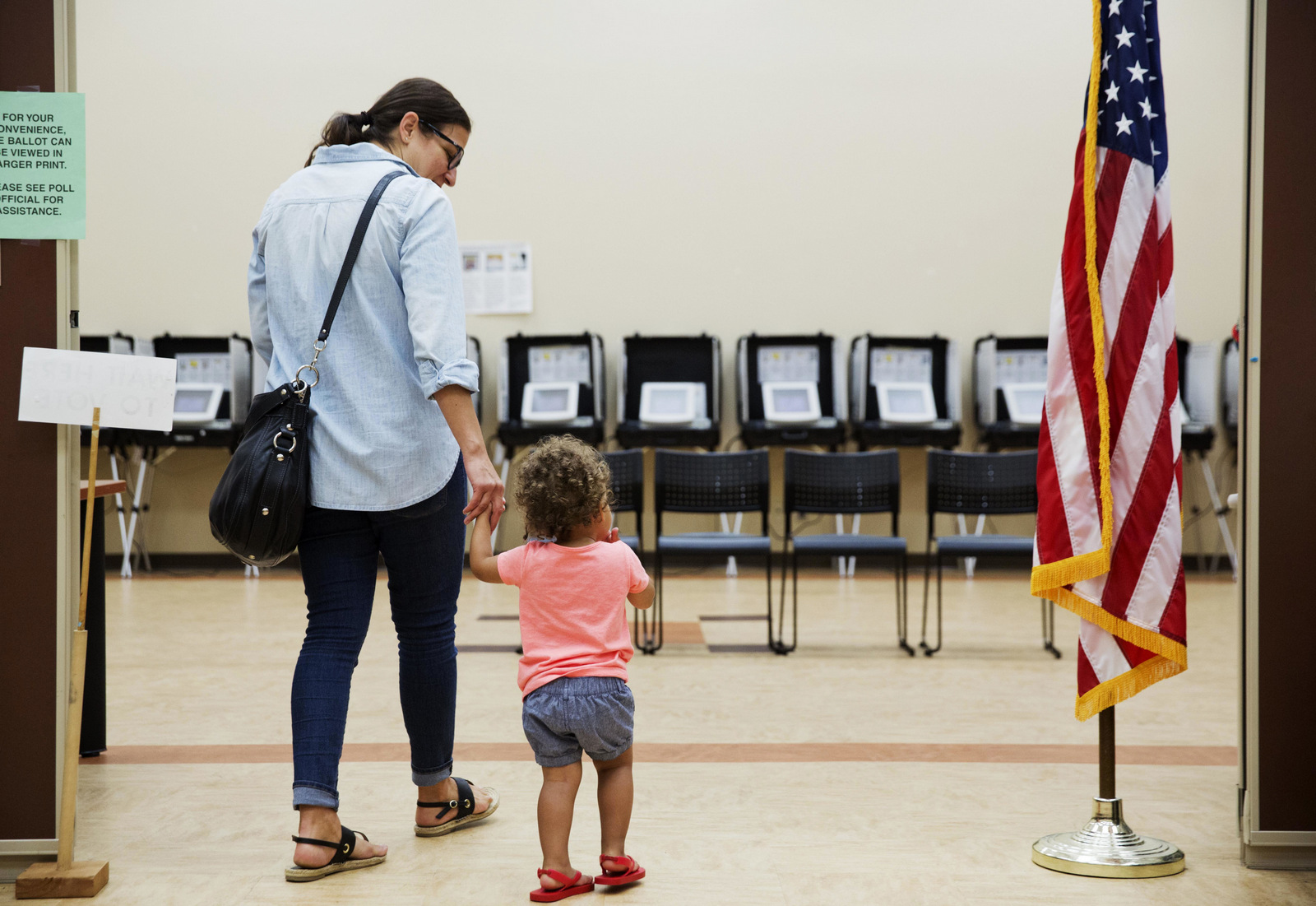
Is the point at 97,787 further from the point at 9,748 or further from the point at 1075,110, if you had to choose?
the point at 1075,110

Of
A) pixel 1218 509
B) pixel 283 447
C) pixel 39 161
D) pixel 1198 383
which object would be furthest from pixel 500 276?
pixel 283 447

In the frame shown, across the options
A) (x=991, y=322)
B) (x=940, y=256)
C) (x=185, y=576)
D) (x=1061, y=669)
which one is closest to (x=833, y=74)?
(x=940, y=256)

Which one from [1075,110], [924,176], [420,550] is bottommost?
[420,550]

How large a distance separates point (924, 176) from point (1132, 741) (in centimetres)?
518

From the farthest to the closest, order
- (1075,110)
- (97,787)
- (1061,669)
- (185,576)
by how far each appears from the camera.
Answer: (1075,110), (185,576), (1061,669), (97,787)

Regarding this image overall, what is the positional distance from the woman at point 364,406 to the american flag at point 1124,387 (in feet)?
3.78

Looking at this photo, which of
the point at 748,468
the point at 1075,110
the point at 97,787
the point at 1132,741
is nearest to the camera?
the point at 97,787

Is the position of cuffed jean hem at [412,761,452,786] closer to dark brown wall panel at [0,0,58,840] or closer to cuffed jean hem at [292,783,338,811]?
cuffed jean hem at [292,783,338,811]

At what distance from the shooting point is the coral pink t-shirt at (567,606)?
1.80 m

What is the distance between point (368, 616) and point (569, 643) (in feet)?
1.39

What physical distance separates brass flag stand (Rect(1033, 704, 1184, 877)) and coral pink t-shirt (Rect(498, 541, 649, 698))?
0.90 m

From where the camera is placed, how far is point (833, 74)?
289 inches

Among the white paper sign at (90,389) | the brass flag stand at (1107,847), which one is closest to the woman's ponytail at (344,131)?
the white paper sign at (90,389)

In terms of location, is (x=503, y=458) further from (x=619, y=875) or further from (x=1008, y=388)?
(x=619, y=875)
